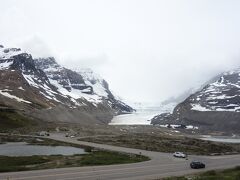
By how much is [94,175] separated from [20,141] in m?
88.2

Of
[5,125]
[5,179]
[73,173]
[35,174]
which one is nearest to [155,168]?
[73,173]

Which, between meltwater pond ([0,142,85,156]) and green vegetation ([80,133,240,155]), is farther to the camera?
green vegetation ([80,133,240,155])

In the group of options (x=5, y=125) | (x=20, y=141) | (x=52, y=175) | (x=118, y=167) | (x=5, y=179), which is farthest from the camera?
(x=5, y=125)

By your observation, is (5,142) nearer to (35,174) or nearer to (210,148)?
(210,148)

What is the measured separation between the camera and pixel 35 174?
2349 inches

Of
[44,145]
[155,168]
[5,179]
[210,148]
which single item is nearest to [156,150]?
[210,148]

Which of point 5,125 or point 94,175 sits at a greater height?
point 5,125

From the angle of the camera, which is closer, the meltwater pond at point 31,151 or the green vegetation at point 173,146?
the meltwater pond at point 31,151

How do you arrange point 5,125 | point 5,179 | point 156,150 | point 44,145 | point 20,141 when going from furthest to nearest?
point 5,125, point 20,141, point 44,145, point 156,150, point 5,179

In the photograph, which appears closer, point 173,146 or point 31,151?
point 31,151

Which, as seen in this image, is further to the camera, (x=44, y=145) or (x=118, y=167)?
(x=44, y=145)

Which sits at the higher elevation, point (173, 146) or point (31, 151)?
point (173, 146)

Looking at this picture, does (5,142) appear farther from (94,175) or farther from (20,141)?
(94,175)

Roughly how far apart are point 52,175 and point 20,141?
88453mm
